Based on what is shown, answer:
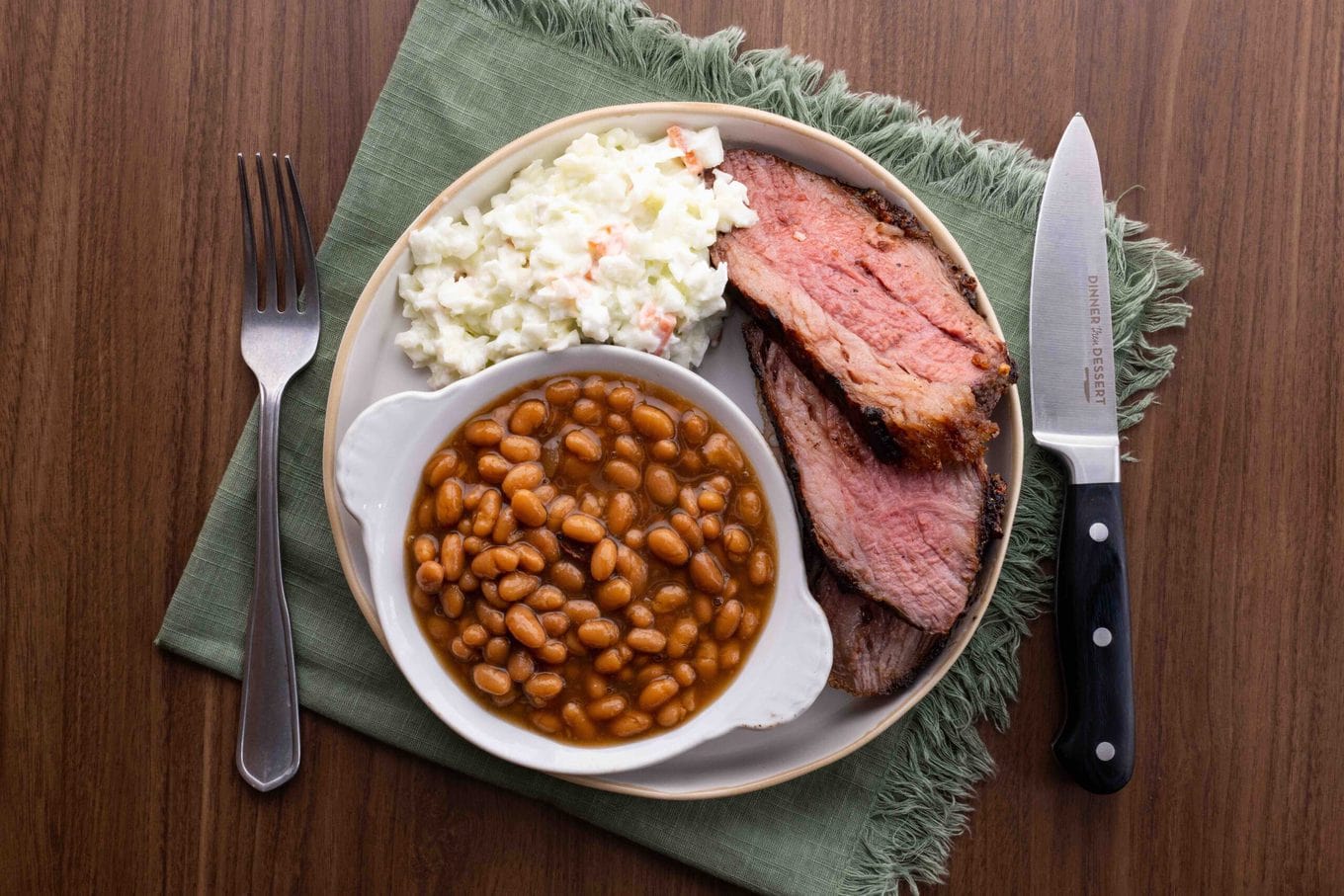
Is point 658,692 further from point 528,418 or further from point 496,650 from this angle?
point 528,418

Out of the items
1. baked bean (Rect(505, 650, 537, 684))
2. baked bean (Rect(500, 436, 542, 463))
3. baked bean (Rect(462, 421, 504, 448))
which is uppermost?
baked bean (Rect(462, 421, 504, 448))

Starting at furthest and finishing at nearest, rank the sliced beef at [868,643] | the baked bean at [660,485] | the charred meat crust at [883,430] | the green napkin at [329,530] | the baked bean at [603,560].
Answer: the green napkin at [329,530]
the sliced beef at [868,643]
the charred meat crust at [883,430]
the baked bean at [660,485]
the baked bean at [603,560]

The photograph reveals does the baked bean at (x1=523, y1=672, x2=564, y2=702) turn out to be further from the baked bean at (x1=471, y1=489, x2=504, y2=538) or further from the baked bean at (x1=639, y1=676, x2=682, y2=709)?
the baked bean at (x1=471, y1=489, x2=504, y2=538)

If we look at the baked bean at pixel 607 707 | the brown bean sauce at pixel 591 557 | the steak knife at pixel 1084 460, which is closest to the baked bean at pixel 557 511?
the brown bean sauce at pixel 591 557

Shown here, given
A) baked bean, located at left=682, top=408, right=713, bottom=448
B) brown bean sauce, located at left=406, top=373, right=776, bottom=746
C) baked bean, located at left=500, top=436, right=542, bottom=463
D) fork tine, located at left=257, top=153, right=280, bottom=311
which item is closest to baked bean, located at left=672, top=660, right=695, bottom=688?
brown bean sauce, located at left=406, top=373, right=776, bottom=746

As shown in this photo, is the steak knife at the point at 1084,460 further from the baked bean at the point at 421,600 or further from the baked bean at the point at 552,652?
the baked bean at the point at 421,600
